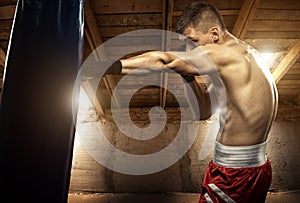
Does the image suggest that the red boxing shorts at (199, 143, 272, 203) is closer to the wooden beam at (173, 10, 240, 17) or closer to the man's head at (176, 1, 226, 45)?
the man's head at (176, 1, 226, 45)

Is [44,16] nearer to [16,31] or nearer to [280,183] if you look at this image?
[16,31]

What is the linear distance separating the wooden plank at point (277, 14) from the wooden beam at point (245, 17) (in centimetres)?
17

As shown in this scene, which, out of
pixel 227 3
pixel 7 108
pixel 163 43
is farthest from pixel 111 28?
pixel 7 108

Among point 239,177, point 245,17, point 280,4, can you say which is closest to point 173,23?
point 245,17

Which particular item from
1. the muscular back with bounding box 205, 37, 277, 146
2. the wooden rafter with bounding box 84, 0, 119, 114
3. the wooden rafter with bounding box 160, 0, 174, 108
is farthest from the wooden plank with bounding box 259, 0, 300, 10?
the wooden rafter with bounding box 84, 0, 119, 114

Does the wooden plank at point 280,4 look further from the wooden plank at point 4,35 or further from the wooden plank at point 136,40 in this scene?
the wooden plank at point 4,35

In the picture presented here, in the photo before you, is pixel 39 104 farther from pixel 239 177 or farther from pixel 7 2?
pixel 7 2

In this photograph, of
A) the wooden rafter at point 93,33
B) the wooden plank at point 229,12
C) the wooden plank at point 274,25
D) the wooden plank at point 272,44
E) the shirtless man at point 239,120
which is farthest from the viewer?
the wooden plank at point 272,44

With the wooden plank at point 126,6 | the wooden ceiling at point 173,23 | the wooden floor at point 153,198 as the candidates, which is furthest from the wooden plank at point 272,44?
the wooden floor at point 153,198

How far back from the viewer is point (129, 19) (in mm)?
3588

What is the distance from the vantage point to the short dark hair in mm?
2152

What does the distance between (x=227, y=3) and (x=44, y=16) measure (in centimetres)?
264

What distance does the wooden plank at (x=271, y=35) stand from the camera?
153 inches

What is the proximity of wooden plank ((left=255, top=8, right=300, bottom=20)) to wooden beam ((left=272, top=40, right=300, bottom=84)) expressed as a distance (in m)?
0.61
